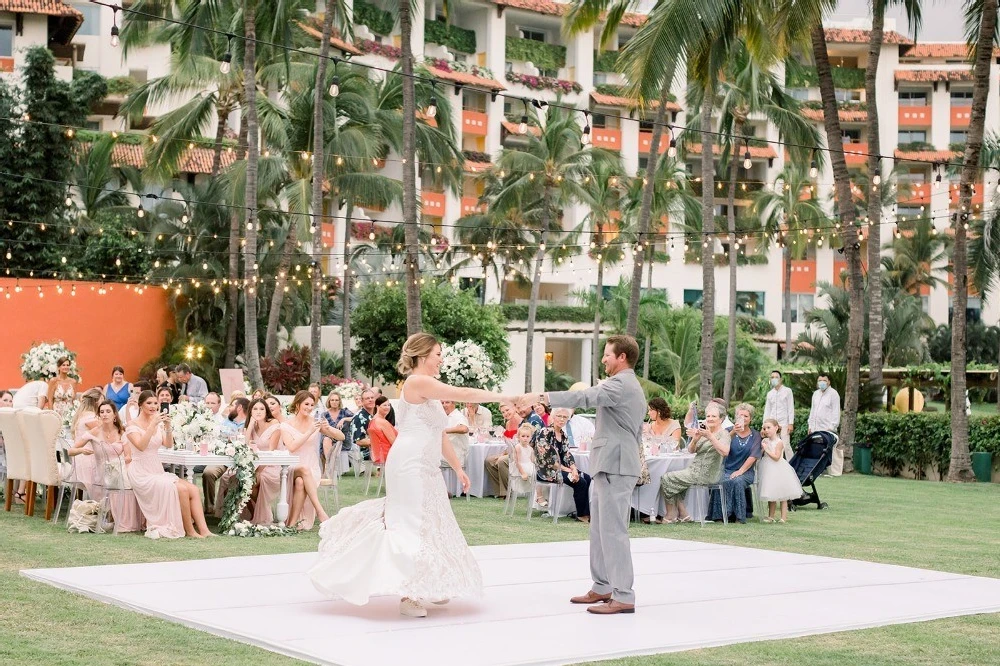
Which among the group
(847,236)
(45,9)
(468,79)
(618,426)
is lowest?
(618,426)

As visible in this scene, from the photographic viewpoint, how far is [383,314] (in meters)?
41.0

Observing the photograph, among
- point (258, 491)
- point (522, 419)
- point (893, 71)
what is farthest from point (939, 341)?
point (258, 491)

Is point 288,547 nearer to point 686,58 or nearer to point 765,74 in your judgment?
point 686,58

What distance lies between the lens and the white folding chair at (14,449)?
13.7m

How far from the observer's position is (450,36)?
180 feet

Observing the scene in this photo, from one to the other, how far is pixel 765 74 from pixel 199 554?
25766 millimetres

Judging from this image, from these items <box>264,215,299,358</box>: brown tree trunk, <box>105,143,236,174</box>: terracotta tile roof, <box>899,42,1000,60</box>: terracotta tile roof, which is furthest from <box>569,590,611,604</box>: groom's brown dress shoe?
<box>899,42,1000,60</box>: terracotta tile roof

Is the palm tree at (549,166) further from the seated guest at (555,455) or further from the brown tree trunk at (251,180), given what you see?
the seated guest at (555,455)

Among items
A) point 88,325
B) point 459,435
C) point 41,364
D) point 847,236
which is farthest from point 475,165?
point 459,435

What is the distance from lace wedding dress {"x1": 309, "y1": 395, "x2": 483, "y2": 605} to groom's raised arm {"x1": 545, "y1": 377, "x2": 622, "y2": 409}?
0.97 m

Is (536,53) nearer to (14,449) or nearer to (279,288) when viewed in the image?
(279,288)

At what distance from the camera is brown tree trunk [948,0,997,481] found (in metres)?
21.1

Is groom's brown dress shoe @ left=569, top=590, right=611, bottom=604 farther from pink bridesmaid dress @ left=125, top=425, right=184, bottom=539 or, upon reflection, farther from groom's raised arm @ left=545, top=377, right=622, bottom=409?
pink bridesmaid dress @ left=125, top=425, right=184, bottom=539

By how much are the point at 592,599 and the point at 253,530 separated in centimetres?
512
